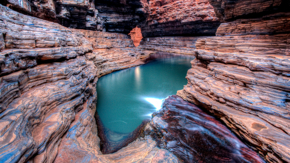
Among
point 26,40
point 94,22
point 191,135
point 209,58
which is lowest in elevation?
point 191,135

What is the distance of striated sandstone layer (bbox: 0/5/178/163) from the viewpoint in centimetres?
223

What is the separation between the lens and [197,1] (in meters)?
17.2

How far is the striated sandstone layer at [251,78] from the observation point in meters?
3.06

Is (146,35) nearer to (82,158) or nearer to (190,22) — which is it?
(190,22)

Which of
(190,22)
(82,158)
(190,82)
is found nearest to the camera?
(82,158)

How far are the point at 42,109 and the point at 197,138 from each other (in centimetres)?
411

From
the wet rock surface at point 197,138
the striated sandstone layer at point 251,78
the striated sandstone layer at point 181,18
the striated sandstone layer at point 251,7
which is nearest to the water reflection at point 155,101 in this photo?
the striated sandstone layer at point 251,78

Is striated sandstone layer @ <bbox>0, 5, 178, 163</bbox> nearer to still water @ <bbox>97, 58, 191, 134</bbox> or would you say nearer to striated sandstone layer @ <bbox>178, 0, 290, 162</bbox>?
still water @ <bbox>97, 58, 191, 134</bbox>

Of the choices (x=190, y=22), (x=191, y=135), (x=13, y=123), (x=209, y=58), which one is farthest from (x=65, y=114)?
(x=190, y=22)

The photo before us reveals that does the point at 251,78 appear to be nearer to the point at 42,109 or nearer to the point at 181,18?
the point at 42,109

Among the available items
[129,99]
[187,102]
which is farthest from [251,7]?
[129,99]

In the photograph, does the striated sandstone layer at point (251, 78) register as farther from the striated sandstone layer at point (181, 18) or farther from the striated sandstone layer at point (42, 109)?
the striated sandstone layer at point (181, 18)

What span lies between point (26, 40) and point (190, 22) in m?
19.1

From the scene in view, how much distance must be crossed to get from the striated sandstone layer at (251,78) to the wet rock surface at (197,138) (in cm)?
30
